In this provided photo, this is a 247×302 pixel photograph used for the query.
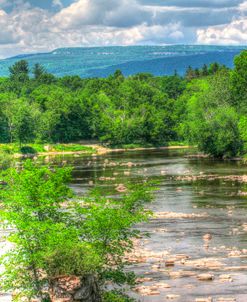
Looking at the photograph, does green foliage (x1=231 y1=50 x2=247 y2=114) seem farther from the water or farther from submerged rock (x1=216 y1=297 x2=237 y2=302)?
submerged rock (x1=216 y1=297 x2=237 y2=302)

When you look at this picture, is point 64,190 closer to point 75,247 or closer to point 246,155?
point 75,247

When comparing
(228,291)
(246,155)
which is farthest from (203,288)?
(246,155)

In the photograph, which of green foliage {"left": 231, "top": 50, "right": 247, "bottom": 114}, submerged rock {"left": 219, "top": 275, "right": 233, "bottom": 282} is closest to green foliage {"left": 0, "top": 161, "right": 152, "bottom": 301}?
submerged rock {"left": 219, "top": 275, "right": 233, "bottom": 282}

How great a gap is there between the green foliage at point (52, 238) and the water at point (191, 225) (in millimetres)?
5267

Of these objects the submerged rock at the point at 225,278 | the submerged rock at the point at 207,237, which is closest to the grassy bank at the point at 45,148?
the submerged rock at the point at 207,237

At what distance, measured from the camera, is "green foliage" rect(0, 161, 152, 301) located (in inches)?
1178

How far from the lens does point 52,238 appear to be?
3055 centimetres

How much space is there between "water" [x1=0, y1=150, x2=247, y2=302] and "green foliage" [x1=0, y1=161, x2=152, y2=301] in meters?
5.27

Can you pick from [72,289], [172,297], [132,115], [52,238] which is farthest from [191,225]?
[132,115]

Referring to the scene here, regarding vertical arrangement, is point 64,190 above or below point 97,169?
above

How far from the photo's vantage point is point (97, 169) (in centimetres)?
10875

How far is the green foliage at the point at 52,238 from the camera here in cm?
2992

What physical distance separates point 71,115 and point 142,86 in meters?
29.5

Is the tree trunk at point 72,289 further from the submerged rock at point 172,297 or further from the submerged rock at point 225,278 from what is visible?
the submerged rock at point 225,278
